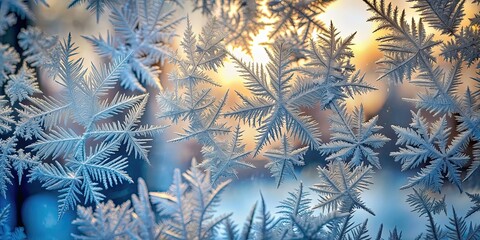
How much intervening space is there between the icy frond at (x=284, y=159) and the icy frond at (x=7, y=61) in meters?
0.43

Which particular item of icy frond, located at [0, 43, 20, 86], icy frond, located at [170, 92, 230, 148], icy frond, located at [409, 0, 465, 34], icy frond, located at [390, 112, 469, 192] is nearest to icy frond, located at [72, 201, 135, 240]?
icy frond, located at [170, 92, 230, 148]

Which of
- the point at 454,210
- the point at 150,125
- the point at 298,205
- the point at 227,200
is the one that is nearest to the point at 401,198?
the point at 454,210

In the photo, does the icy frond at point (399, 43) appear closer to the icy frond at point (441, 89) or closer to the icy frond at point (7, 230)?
the icy frond at point (441, 89)

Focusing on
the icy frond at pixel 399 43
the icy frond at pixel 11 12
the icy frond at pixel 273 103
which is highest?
the icy frond at pixel 399 43

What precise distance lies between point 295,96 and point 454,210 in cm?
34

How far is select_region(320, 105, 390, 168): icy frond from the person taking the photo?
65 cm

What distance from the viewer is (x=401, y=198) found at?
0.70m

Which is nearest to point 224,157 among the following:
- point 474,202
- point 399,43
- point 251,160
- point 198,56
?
point 251,160

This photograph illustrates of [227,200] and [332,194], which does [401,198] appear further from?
[227,200]

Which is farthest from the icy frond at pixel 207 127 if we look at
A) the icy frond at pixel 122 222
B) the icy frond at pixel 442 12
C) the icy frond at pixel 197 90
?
the icy frond at pixel 442 12

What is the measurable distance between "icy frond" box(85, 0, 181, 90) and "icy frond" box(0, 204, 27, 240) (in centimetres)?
31

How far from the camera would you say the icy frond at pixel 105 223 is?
0.56 meters

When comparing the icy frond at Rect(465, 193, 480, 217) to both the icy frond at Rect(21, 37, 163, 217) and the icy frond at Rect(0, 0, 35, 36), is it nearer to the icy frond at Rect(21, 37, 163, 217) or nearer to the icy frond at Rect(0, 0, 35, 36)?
the icy frond at Rect(21, 37, 163, 217)

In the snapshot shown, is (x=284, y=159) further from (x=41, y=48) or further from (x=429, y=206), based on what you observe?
(x=41, y=48)
